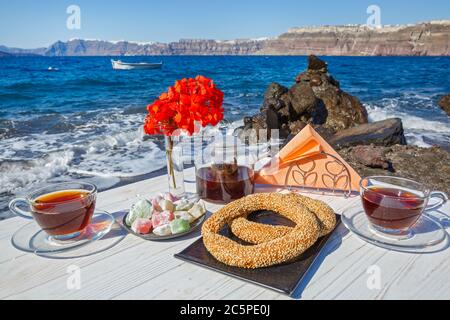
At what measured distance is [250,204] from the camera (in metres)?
1.24

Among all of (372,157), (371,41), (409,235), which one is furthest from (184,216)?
(371,41)

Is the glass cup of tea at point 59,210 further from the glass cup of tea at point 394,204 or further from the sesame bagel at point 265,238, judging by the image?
the glass cup of tea at point 394,204

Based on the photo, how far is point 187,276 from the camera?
97 centimetres

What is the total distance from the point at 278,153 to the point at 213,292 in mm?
948

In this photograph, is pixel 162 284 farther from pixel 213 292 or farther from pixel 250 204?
pixel 250 204

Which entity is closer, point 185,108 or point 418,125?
point 185,108

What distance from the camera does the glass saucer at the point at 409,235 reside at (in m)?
1.10

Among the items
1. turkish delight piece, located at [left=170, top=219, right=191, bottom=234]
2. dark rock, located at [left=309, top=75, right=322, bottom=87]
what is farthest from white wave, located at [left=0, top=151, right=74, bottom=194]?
dark rock, located at [left=309, top=75, right=322, bottom=87]

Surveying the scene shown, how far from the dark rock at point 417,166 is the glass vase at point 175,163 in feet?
12.7

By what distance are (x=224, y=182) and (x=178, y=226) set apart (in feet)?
1.23

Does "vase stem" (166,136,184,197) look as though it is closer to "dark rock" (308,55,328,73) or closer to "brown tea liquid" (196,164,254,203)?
"brown tea liquid" (196,164,254,203)

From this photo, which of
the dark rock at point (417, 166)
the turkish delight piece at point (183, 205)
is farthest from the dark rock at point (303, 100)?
the turkish delight piece at point (183, 205)

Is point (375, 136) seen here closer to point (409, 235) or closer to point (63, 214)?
point (409, 235)

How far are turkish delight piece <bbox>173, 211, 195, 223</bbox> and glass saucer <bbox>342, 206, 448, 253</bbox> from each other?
0.62m
